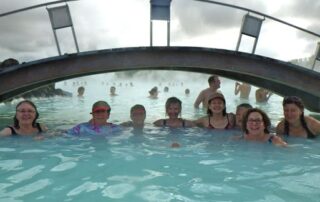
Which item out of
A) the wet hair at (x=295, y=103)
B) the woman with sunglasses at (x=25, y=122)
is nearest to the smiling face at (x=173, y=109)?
the wet hair at (x=295, y=103)

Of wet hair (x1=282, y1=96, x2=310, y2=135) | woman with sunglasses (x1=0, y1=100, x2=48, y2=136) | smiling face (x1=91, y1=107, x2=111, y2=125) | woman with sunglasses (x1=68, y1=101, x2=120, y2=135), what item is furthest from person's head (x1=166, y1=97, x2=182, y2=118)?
woman with sunglasses (x1=0, y1=100, x2=48, y2=136)

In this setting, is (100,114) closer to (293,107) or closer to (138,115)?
(138,115)

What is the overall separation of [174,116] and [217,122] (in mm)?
1259

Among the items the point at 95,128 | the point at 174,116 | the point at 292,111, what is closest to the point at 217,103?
the point at 174,116

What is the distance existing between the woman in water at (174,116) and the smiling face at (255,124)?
9.06 ft

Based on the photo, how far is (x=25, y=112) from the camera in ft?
28.4

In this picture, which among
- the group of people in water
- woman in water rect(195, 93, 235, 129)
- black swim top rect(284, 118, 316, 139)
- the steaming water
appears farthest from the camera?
woman in water rect(195, 93, 235, 129)

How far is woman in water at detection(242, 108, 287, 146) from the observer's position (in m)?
7.67

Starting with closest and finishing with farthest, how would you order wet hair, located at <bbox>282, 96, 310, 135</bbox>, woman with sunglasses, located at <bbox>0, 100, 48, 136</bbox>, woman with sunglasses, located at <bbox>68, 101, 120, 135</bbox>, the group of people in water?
the group of people in water, wet hair, located at <bbox>282, 96, 310, 135</bbox>, woman with sunglasses, located at <bbox>0, 100, 48, 136</bbox>, woman with sunglasses, located at <bbox>68, 101, 120, 135</bbox>

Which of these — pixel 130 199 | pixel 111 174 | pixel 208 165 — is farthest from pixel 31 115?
pixel 130 199

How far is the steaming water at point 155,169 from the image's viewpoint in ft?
15.1

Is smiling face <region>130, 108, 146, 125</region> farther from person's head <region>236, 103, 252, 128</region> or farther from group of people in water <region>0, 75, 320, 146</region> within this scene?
person's head <region>236, 103, 252, 128</region>

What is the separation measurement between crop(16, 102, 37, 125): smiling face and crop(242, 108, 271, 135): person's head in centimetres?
490

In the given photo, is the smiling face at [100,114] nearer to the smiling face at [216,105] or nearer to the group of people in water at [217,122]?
the group of people in water at [217,122]
